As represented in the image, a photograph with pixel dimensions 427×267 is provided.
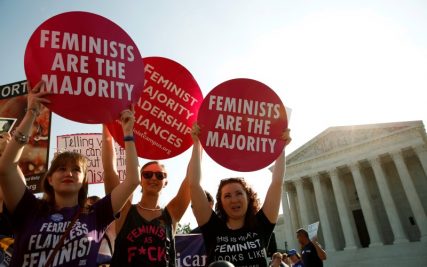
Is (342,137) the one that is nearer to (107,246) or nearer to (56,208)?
(107,246)

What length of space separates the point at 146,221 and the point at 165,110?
4.23ft

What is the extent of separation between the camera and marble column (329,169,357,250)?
118 feet

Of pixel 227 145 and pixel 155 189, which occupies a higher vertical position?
pixel 227 145

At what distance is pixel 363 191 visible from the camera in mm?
36875

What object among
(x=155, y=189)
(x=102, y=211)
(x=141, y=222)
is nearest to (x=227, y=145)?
(x=155, y=189)

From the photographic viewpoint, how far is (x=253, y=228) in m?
Result: 2.88

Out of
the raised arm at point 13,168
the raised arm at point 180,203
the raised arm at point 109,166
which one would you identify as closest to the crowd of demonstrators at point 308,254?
the raised arm at point 180,203

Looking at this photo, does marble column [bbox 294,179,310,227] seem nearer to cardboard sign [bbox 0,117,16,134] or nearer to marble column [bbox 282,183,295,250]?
marble column [bbox 282,183,295,250]

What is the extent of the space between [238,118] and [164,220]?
4.29 feet

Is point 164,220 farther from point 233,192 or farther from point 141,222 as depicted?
point 233,192

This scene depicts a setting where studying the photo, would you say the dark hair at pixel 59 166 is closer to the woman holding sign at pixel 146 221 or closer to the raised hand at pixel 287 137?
the woman holding sign at pixel 146 221

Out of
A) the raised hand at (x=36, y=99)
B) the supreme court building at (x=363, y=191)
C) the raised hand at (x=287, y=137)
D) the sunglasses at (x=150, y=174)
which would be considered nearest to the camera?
the raised hand at (x=36, y=99)

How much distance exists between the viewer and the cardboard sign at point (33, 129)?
15.8 ft

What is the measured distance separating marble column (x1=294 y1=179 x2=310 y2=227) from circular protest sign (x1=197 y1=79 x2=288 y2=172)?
40.4 m
